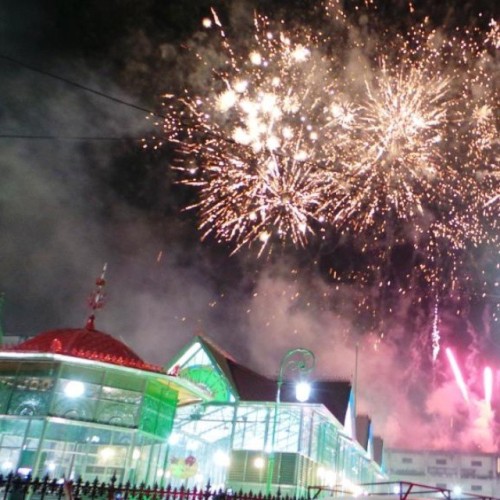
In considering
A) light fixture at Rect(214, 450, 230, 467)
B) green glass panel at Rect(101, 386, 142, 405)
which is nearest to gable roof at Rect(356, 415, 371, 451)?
light fixture at Rect(214, 450, 230, 467)

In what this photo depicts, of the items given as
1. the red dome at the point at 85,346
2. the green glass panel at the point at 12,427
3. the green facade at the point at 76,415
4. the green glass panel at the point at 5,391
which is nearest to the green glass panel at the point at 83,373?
the green facade at the point at 76,415

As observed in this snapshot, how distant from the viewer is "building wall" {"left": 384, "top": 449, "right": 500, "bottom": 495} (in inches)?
3079

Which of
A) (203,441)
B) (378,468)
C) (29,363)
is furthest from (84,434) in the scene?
(378,468)

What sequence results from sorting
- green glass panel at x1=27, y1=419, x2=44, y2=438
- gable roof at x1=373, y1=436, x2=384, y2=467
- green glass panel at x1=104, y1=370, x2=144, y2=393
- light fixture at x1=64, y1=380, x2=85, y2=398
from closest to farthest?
green glass panel at x1=27, y1=419, x2=44, y2=438 → light fixture at x1=64, y1=380, x2=85, y2=398 → green glass panel at x1=104, y1=370, x2=144, y2=393 → gable roof at x1=373, y1=436, x2=384, y2=467

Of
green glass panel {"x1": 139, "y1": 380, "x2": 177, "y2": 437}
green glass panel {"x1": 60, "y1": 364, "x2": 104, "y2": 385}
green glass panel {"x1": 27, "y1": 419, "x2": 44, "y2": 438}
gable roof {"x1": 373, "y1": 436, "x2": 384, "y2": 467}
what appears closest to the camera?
green glass panel {"x1": 27, "y1": 419, "x2": 44, "y2": 438}

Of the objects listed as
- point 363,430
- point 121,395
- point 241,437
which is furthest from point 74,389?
point 363,430

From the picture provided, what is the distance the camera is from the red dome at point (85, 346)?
20.1 m

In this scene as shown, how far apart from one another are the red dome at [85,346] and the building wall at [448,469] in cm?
6871

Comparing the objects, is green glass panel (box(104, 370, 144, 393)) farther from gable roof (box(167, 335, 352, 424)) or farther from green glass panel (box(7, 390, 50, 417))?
gable roof (box(167, 335, 352, 424))

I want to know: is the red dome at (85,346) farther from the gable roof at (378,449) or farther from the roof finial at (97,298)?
the gable roof at (378,449)

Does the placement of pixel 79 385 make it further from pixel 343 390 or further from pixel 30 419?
pixel 343 390

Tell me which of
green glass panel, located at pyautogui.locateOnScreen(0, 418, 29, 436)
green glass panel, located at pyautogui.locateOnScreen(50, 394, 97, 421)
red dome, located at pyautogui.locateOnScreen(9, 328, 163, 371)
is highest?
red dome, located at pyautogui.locateOnScreen(9, 328, 163, 371)

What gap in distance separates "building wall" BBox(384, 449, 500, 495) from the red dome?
6871 centimetres

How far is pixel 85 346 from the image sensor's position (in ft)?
68.7
